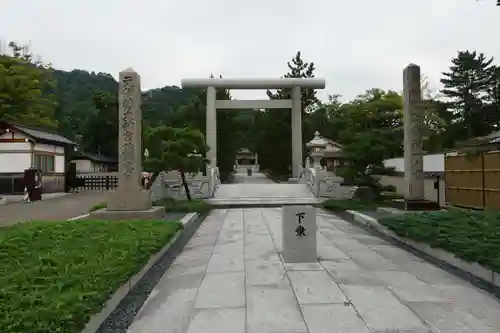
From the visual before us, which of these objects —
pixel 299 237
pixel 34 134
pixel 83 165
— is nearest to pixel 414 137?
pixel 299 237

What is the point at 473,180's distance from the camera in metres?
12.0

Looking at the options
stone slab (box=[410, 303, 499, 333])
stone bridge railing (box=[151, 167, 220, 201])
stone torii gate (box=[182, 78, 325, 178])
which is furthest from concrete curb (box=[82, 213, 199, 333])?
stone torii gate (box=[182, 78, 325, 178])

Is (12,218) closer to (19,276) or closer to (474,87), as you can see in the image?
(19,276)


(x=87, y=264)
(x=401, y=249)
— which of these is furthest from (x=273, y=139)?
(x=87, y=264)

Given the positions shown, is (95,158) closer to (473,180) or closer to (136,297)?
(473,180)

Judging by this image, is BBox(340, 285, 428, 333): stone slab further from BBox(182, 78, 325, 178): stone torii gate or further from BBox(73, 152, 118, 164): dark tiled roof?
BBox(73, 152, 118, 164): dark tiled roof

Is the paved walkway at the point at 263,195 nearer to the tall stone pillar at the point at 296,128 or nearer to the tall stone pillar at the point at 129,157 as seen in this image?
the tall stone pillar at the point at 129,157

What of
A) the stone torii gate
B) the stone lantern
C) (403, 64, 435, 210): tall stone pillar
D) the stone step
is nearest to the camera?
(403, 64, 435, 210): tall stone pillar

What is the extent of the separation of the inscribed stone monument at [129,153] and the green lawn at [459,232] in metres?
6.20

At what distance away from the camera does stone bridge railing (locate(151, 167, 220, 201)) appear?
17.1m

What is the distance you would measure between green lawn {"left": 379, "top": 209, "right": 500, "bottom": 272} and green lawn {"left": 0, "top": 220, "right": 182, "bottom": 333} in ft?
13.6

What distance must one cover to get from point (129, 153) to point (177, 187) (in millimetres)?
5833

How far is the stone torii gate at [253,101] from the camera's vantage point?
27.2 m

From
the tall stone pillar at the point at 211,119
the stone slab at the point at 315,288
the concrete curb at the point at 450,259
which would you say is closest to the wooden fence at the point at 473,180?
the concrete curb at the point at 450,259
